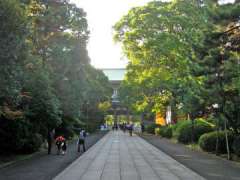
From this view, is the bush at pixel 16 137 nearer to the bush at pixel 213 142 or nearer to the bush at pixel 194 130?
the bush at pixel 213 142

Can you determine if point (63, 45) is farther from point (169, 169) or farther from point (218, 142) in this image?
point (169, 169)

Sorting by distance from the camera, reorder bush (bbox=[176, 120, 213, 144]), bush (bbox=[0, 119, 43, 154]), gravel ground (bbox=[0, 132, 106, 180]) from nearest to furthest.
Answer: gravel ground (bbox=[0, 132, 106, 180]) → bush (bbox=[0, 119, 43, 154]) → bush (bbox=[176, 120, 213, 144])

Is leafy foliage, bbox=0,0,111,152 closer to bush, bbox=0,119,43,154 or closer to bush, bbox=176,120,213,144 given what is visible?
bush, bbox=0,119,43,154

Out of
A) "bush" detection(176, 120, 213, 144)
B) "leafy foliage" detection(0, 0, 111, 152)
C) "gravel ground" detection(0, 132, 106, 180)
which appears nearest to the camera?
"gravel ground" detection(0, 132, 106, 180)

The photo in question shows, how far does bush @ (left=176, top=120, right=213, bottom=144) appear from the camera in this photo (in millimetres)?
34094

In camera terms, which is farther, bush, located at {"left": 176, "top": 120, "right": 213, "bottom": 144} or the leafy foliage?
bush, located at {"left": 176, "top": 120, "right": 213, "bottom": 144}

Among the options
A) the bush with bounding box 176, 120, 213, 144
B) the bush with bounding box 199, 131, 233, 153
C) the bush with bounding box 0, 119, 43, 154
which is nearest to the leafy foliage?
the bush with bounding box 0, 119, 43, 154

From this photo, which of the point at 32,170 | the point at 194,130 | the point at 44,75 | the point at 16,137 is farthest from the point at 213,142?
the point at 32,170

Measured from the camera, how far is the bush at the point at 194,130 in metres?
34.1

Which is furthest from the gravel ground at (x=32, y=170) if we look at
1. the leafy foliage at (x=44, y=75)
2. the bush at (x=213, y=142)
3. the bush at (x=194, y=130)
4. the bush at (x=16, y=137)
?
the bush at (x=194, y=130)

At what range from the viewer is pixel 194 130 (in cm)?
3462

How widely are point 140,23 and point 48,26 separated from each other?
16850 millimetres

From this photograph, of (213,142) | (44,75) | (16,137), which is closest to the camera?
(16,137)

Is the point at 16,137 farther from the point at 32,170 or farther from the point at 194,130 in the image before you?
the point at 194,130
